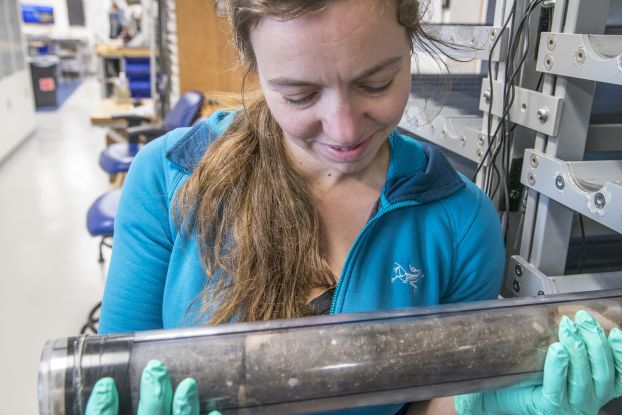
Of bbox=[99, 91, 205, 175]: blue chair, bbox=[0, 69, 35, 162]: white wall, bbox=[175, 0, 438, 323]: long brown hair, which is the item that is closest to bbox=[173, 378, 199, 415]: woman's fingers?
bbox=[175, 0, 438, 323]: long brown hair

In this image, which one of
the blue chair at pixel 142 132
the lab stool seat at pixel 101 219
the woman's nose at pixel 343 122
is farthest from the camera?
the blue chair at pixel 142 132

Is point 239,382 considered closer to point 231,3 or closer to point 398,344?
point 398,344

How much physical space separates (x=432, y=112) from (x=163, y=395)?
98 cm

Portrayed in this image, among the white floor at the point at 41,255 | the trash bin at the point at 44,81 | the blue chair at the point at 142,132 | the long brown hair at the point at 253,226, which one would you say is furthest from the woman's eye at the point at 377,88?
the trash bin at the point at 44,81

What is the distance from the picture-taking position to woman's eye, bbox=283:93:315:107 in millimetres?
688

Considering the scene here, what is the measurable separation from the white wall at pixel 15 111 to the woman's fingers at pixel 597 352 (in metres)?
5.41

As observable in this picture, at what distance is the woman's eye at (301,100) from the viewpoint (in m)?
0.69

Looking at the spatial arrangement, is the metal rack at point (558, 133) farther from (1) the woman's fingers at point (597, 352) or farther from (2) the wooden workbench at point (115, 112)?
(2) the wooden workbench at point (115, 112)

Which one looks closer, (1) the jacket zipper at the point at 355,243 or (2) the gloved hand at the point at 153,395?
(2) the gloved hand at the point at 153,395

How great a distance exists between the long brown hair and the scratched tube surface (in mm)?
214

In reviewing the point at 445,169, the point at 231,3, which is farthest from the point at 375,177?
the point at 231,3

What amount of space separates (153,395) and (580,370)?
1.63ft

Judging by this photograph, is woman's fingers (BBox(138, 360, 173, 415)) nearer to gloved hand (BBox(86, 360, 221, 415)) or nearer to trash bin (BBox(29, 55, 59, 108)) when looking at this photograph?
gloved hand (BBox(86, 360, 221, 415))

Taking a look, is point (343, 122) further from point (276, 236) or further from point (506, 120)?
point (506, 120)
